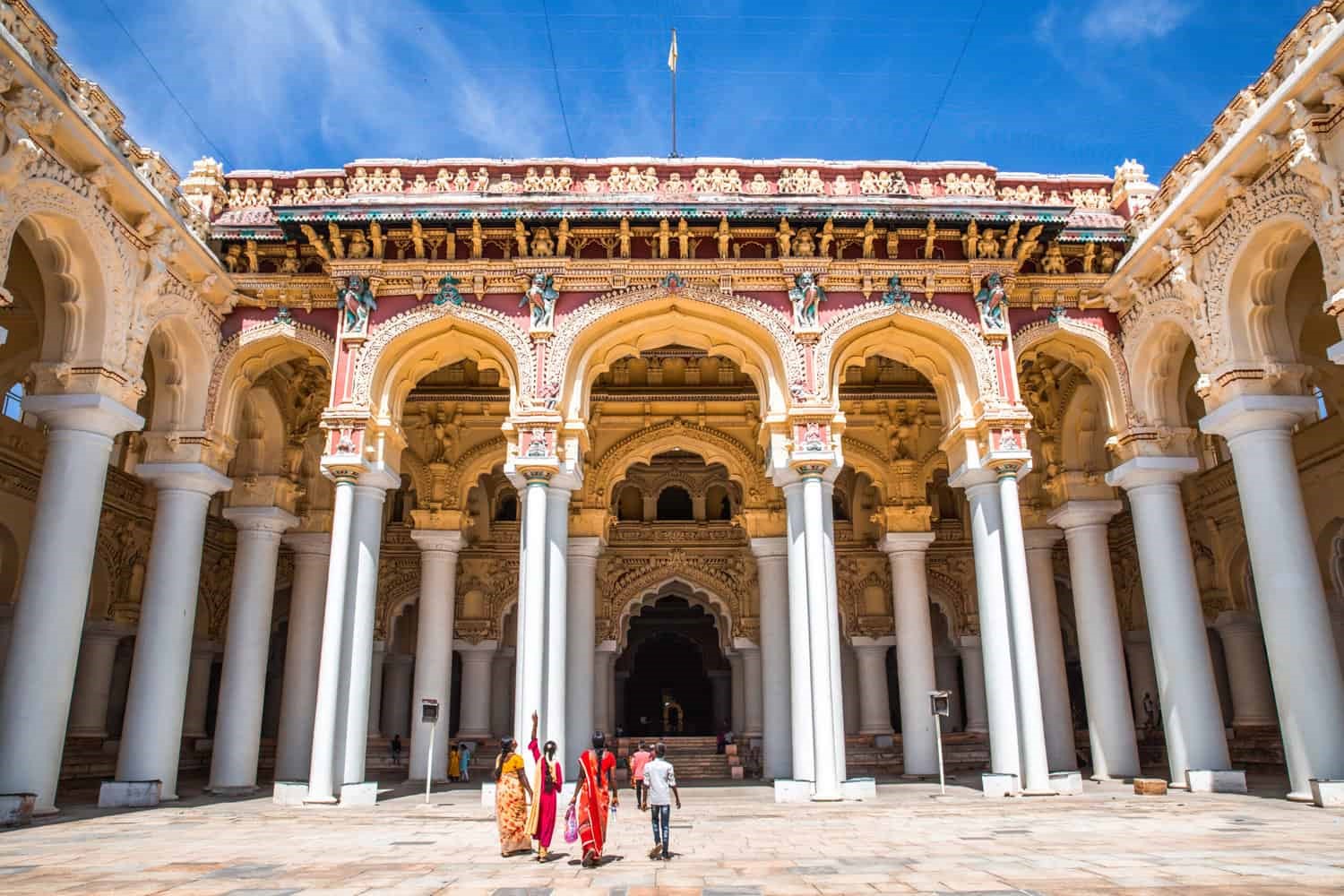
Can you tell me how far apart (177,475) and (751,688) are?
37.1 feet

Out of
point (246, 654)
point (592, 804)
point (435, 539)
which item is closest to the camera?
point (592, 804)

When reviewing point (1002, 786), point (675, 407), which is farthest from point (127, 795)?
point (1002, 786)

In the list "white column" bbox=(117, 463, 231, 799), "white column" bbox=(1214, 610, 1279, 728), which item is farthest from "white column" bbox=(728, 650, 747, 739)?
"white column" bbox=(117, 463, 231, 799)

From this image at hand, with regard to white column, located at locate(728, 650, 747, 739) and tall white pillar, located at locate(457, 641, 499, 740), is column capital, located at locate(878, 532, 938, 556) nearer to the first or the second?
white column, located at locate(728, 650, 747, 739)

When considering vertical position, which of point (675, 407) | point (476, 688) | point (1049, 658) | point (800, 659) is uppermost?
point (675, 407)

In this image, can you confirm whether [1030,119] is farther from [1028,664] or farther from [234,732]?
[234,732]

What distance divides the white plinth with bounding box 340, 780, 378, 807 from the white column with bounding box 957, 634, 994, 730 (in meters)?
12.1

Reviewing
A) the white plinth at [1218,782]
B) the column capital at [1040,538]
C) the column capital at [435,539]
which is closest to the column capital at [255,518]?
the column capital at [435,539]

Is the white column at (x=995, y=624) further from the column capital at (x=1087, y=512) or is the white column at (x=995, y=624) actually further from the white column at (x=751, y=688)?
the white column at (x=751, y=688)

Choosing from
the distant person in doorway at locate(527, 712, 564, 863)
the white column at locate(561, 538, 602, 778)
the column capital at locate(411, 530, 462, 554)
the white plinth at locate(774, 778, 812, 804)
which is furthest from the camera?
the column capital at locate(411, 530, 462, 554)

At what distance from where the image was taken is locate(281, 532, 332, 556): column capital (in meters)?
15.8

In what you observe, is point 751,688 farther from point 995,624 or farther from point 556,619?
point 556,619

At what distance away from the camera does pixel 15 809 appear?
379 inches

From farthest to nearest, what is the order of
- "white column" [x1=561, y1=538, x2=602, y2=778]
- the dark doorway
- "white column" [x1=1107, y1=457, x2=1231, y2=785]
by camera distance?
the dark doorway → "white column" [x1=561, y1=538, x2=602, y2=778] → "white column" [x1=1107, y1=457, x2=1231, y2=785]
